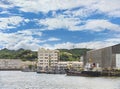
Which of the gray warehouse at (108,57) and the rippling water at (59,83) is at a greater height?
the gray warehouse at (108,57)

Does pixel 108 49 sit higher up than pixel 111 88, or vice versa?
pixel 108 49

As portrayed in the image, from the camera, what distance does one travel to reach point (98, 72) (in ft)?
322

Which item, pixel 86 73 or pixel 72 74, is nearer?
pixel 86 73

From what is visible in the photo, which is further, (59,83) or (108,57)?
(108,57)

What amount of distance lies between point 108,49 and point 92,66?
6.67 metres

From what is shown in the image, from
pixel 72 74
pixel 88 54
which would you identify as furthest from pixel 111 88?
pixel 88 54

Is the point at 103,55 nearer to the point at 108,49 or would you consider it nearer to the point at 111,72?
the point at 108,49

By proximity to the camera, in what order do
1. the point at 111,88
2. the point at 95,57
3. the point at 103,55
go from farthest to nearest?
the point at 95,57
the point at 103,55
the point at 111,88

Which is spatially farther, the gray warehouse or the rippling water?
the gray warehouse

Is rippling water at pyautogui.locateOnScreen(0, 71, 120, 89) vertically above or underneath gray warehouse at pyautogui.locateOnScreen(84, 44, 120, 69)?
underneath

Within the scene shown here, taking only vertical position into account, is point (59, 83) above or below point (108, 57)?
below

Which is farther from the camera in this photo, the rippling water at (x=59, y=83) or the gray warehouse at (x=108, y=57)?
the gray warehouse at (x=108, y=57)

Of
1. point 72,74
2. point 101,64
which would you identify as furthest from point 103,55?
point 72,74

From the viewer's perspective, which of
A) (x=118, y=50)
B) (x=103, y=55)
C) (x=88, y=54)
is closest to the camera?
(x=118, y=50)
